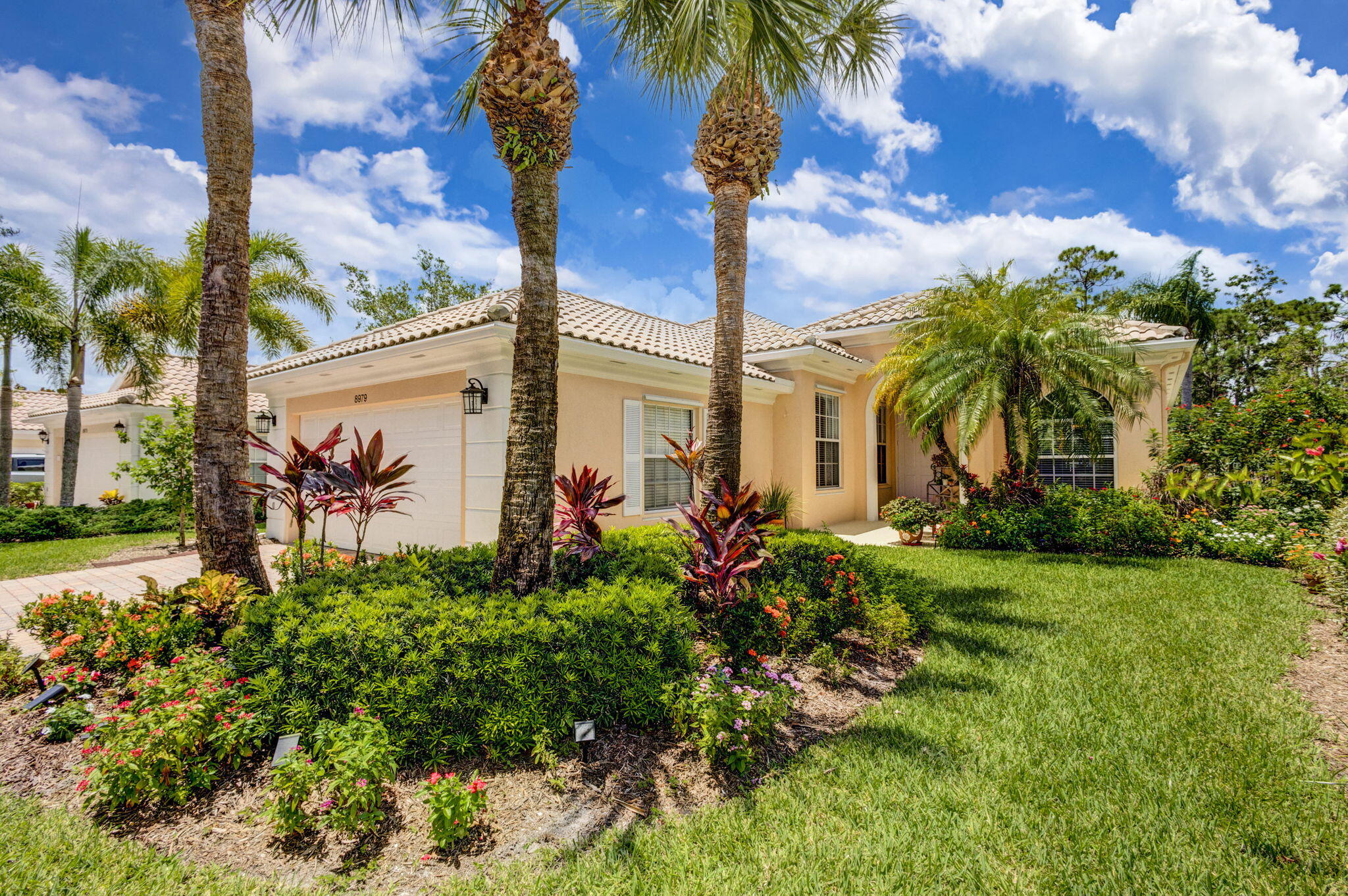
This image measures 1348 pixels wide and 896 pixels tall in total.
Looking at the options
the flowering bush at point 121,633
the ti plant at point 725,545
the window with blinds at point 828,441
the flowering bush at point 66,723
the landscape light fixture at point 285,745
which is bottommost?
the flowering bush at point 66,723

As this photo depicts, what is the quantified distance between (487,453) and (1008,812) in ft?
24.2

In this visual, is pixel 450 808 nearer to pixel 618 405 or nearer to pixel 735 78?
pixel 735 78

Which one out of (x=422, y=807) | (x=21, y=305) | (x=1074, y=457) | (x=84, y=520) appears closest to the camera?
(x=422, y=807)

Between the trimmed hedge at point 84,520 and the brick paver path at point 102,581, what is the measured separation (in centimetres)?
602

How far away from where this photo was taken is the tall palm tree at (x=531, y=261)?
15.8 ft

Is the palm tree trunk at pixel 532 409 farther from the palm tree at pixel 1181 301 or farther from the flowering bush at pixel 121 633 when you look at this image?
the palm tree at pixel 1181 301

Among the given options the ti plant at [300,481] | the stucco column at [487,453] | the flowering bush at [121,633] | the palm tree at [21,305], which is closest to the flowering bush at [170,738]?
the flowering bush at [121,633]

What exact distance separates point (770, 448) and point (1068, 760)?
994cm

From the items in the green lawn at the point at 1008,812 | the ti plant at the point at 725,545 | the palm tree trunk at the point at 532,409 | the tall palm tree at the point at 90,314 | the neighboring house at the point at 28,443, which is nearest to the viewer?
the green lawn at the point at 1008,812

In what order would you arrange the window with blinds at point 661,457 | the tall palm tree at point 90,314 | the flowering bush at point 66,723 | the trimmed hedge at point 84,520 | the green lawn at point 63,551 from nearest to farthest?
the flowering bush at point 66,723 → the green lawn at point 63,551 → the window with blinds at point 661,457 → the trimmed hedge at point 84,520 → the tall palm tree at point 90,314

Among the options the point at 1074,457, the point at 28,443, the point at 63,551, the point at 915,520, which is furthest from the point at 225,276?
the point at 28,443

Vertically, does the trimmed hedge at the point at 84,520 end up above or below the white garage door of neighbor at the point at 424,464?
below

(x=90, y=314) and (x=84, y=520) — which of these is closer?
(x=84, y=520)

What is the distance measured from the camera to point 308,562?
20.6ft
